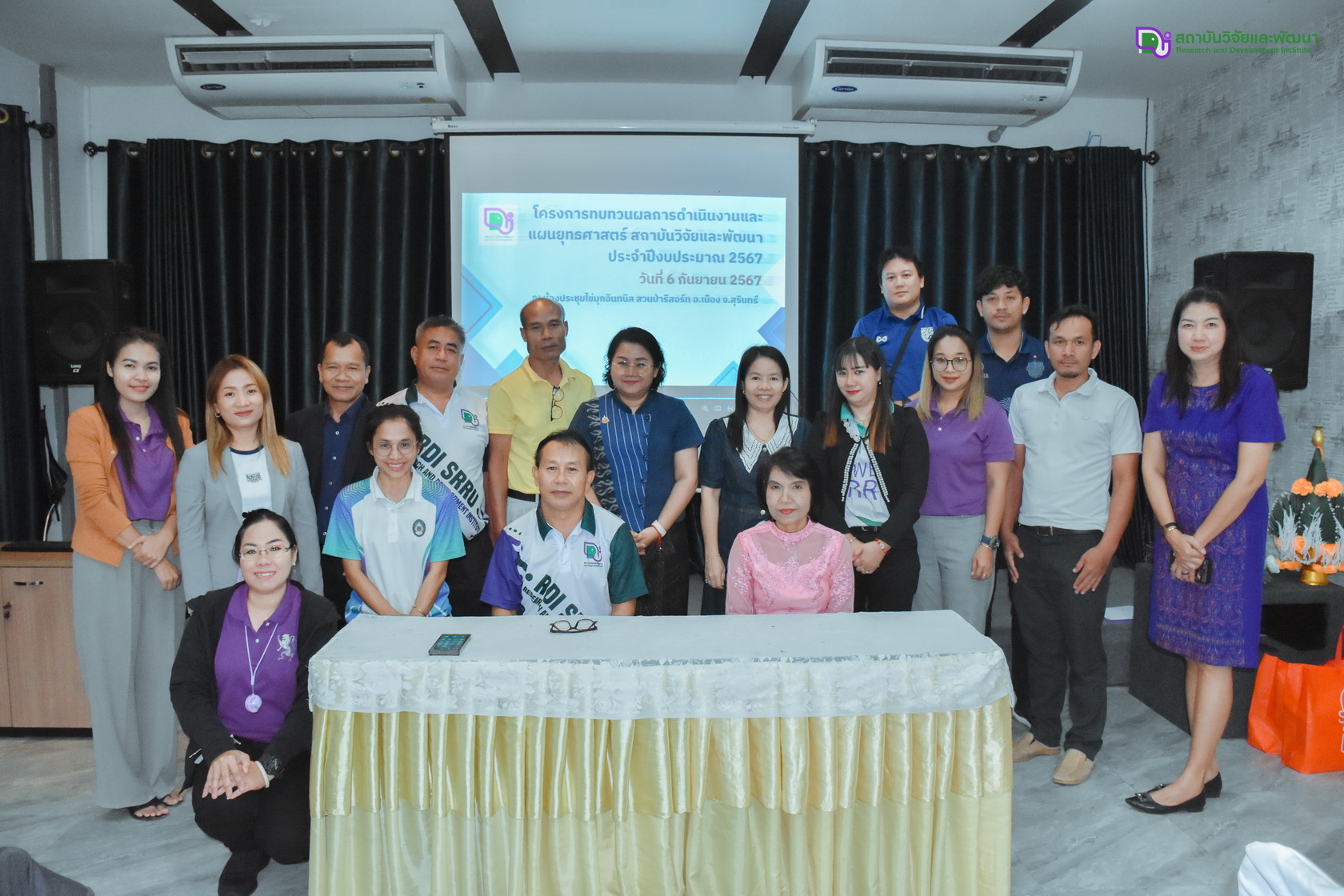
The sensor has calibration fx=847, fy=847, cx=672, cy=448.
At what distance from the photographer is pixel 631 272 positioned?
4.10 metres

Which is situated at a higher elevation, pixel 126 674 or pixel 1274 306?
pixel 1274 306

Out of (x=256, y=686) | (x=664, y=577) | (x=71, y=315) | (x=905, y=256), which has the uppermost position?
(x=905, y=256)

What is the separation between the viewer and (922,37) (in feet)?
13.0

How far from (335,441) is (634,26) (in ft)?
7.85

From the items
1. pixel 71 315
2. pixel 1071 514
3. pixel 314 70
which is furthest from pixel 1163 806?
pixel 71 315

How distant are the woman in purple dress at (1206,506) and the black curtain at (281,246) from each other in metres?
3.41

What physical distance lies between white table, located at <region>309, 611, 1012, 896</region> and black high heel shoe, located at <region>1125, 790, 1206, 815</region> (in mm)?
952

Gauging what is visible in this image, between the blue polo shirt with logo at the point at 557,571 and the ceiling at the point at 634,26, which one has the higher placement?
the ceiling at the point at 634,26

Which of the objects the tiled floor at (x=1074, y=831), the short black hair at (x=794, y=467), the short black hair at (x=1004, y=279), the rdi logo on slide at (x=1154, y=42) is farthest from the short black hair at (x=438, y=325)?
the rdi logo on slide at (x=1154, y=42)

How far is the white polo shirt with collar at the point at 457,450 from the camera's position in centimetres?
248

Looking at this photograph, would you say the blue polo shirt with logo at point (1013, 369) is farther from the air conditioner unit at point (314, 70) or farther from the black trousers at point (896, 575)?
the air conditioner unit at point (314, 70)

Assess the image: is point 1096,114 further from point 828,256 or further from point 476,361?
point 476,361

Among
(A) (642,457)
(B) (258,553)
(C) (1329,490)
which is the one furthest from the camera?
(C) (1329,490)

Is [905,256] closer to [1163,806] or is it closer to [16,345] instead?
[1163,806]
